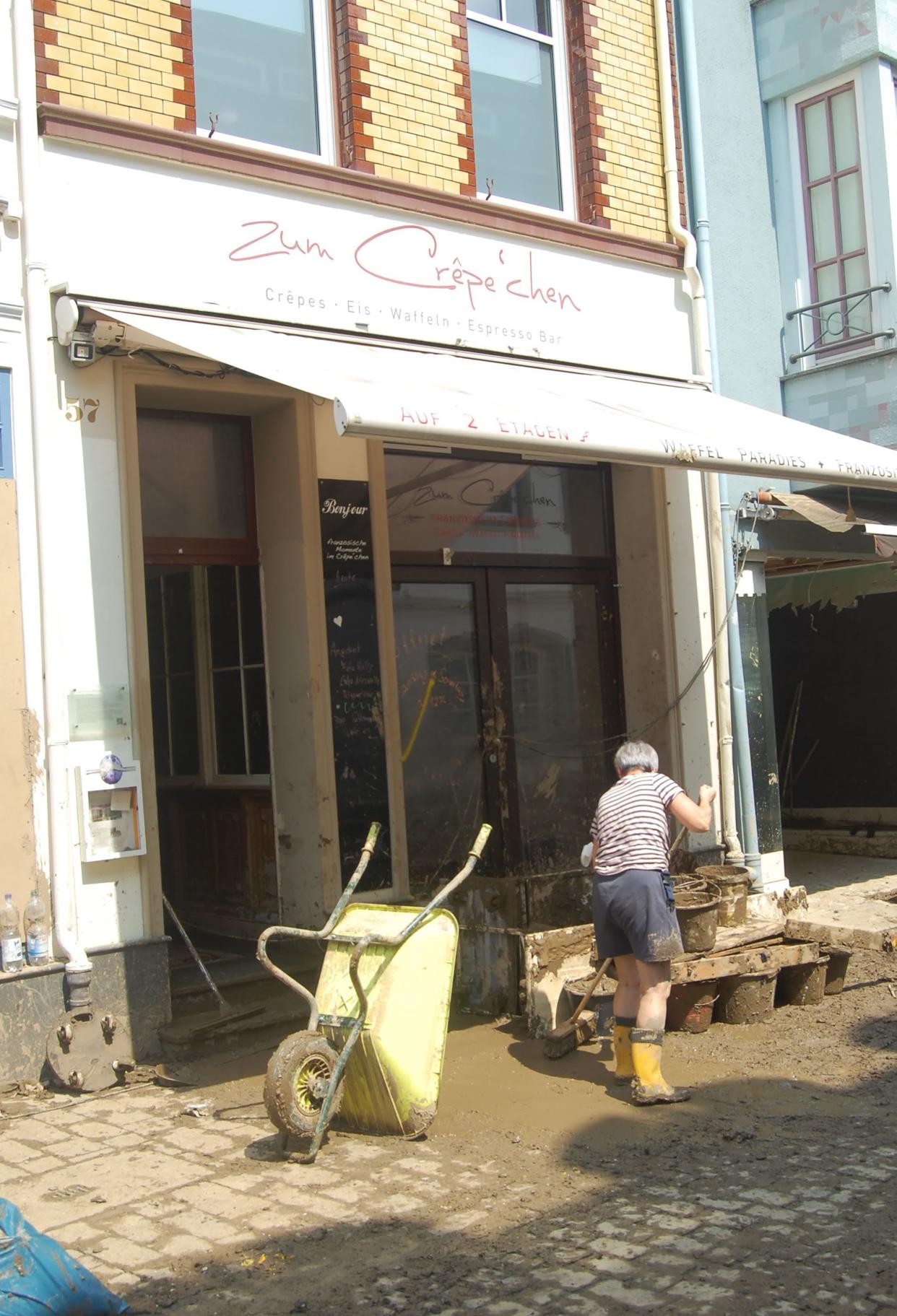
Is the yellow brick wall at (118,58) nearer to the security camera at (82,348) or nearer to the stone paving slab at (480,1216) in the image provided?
the security camera at (82,348)

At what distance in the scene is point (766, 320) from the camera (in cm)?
1095

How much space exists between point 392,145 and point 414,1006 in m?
5.44

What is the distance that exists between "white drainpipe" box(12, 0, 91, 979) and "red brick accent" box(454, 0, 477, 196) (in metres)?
2.99

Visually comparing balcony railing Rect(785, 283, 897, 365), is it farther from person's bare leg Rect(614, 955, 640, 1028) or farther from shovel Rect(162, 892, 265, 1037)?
shovel Rect(162, 892, 265, 1037)

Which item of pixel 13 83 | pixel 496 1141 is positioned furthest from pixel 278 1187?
pixel 13 83

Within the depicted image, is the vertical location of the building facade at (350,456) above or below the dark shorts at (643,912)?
above

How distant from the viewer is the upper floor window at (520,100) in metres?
9.40

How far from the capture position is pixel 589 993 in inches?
271

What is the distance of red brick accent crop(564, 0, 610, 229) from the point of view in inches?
383

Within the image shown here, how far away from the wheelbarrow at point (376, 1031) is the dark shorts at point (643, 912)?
2.97 ft

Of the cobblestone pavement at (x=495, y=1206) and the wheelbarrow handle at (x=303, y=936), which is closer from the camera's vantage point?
the cobblestone pavement at (x=495, y=1206)

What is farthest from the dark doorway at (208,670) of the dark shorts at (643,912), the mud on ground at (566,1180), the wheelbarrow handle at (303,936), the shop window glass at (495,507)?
the dark shorts at (643,912)

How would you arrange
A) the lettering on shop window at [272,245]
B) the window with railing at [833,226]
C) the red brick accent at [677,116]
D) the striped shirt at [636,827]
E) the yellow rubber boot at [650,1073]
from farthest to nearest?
1. the window with railing at [833,226]
2. the red brick accent at [677,116]
3. the lettering on shop window at [272,245]
4. the striped shirt at [636,827]
5. the yellow rubber boot at [650,1073]

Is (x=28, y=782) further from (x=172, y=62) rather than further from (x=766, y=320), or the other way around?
(x=766, y=320)
